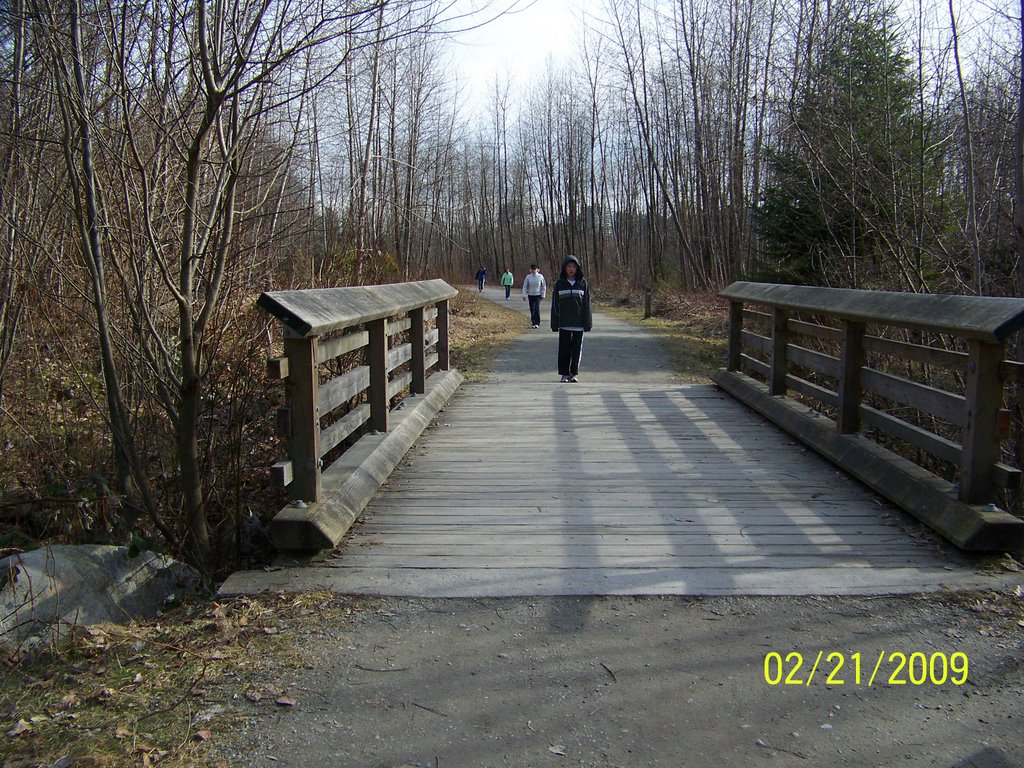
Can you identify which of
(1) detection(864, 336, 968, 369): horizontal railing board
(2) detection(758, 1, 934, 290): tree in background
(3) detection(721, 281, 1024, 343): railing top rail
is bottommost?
(1) detection(864, 336, 968, 369): horizontal railing board

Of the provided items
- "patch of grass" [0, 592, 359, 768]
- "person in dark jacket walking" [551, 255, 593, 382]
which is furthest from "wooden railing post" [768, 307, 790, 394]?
"patch of grass" [0, 592, 359, 768]

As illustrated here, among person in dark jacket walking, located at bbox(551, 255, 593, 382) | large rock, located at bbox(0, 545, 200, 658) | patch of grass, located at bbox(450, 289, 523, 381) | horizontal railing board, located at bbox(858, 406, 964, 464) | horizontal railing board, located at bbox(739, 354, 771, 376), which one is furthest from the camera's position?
patch of grass, located at bbox(450, 289, 523, 381)

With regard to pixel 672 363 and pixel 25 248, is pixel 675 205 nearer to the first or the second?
pixel 672 363

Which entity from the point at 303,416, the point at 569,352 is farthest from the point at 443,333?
the point at 303,416

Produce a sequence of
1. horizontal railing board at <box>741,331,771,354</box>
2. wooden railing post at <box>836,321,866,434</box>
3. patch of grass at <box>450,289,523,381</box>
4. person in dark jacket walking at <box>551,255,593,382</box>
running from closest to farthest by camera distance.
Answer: wooden railing post at <box>836,321,866,434</box> < horizontal railing board at <box>741,331,771,354</box> < person in dark jacket walking at <box>551,255,593,382</box> < patch of grass at <box>450,289,523,381</box>

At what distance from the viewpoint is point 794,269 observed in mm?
14344

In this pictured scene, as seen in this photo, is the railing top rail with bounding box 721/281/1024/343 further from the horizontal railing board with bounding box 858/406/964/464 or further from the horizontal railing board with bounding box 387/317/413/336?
the horizontal railing board with bounding box 387/317/413/336

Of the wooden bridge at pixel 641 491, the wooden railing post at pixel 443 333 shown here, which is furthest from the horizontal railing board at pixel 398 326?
the wooden railing post at pixel 443 333

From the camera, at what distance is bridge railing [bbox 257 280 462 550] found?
4.22m

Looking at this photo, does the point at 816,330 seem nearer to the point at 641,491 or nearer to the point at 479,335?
the point at 641,491

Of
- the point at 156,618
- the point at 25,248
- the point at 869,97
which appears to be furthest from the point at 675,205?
the point at 156,618

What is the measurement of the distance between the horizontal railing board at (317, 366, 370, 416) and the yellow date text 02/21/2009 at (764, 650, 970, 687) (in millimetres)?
2780

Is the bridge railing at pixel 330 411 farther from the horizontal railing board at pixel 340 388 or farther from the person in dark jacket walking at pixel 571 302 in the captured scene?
the person in dark jacket walking at pixel 571 302

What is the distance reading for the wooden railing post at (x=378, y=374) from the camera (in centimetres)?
618
